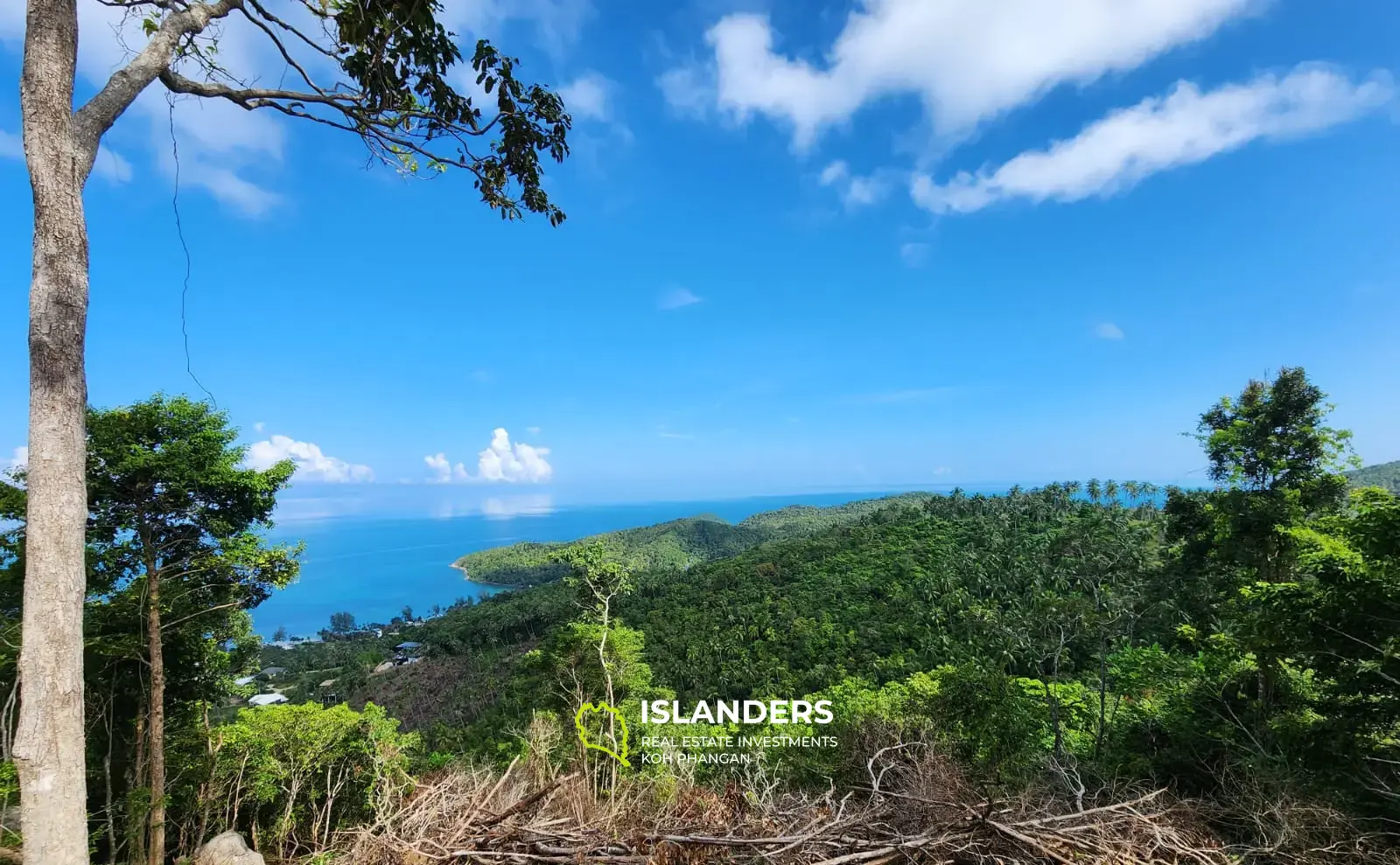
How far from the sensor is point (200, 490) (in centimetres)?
624

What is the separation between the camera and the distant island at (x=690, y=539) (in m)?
73.9

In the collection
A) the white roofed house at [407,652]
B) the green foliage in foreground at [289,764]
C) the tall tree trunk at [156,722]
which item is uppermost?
the tall tree trunk at [156,722]

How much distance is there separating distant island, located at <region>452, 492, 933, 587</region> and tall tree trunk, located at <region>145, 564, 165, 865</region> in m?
59.7

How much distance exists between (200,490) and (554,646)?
9357mm

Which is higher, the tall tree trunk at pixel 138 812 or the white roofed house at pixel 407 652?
the tall tree trunk at pixel 138 812

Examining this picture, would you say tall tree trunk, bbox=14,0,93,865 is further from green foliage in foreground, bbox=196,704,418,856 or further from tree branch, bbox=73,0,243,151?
green foliage in foreground, bbox=196,704,418,856

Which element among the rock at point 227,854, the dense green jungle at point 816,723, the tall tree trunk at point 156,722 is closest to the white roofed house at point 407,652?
the dense green jungle at point 816,723

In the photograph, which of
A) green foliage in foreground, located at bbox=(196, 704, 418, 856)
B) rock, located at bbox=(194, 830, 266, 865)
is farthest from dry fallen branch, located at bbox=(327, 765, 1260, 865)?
green foliage in foreground, located at bbox=(196, 704, 418, 856)

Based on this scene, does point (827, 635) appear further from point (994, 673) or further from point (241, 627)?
point (241, 627)

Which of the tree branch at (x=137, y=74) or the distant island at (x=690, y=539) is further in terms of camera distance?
the distant island at (x=690, y=539)

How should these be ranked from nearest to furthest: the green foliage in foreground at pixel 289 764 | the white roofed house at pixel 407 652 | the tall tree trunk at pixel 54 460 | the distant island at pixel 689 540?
the tall tree trunk at pixel 54 460
the green foliage in foreground at pixel 289 764
the white roofed house at pixel 407 652
the distant island at pixel 689 540

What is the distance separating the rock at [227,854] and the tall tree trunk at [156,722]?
1.37 feet

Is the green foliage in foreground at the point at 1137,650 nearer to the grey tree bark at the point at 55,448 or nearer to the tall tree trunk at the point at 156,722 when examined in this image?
the tall tree trunk at the point at 156,722

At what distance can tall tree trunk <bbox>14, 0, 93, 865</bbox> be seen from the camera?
1.58 meters
